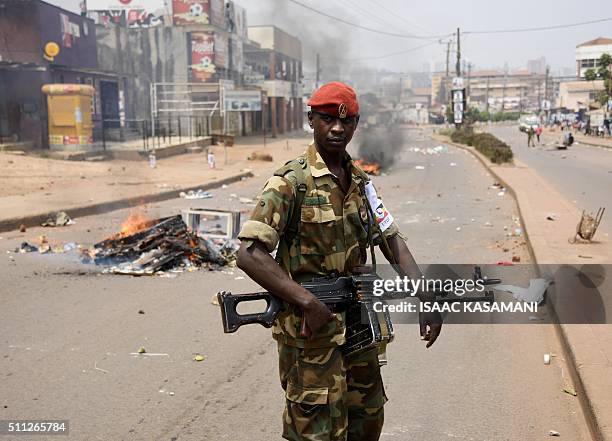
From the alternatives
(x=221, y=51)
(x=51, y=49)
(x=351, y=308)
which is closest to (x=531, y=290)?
(x=351, y=308)

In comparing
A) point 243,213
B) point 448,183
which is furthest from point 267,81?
point 243,213

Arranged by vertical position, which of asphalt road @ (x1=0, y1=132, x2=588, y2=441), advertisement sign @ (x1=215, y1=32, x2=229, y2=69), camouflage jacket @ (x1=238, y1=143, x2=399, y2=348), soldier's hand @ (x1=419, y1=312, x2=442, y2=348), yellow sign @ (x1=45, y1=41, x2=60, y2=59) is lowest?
asphalt road @ (x1=0, y1=132, x2=588, y2=441)

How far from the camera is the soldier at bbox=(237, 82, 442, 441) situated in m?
2.21

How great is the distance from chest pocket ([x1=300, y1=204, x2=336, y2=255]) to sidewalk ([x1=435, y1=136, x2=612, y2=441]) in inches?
70.4

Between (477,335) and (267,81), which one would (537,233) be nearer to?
(477,335)

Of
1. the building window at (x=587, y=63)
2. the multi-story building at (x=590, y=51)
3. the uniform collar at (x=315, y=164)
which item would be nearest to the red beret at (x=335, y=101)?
the uniform collar at (x=315, y=164)

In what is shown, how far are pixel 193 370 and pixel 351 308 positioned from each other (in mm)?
2333

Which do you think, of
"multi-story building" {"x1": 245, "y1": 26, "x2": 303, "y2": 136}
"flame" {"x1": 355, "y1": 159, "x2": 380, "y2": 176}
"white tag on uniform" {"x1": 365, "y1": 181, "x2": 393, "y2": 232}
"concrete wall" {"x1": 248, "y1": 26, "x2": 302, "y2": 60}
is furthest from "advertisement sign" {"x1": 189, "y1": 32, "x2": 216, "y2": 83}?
"white tag on uniform" {"x1": 365, "y1": 181, "x2": 393, "y2": 232}

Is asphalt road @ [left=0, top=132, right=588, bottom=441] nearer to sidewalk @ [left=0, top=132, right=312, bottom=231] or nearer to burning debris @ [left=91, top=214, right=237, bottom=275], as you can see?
burning debris @ [left=91, top=214, right=237, bottom=275]

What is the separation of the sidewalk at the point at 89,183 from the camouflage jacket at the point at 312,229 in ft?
Result: 29.1

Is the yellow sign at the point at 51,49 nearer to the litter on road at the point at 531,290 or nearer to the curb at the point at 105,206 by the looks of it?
the curb at the point at 105,206

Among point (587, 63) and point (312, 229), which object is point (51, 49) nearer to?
point (312, 229)

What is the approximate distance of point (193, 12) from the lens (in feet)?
126

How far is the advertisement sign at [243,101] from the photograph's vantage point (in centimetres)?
3397
